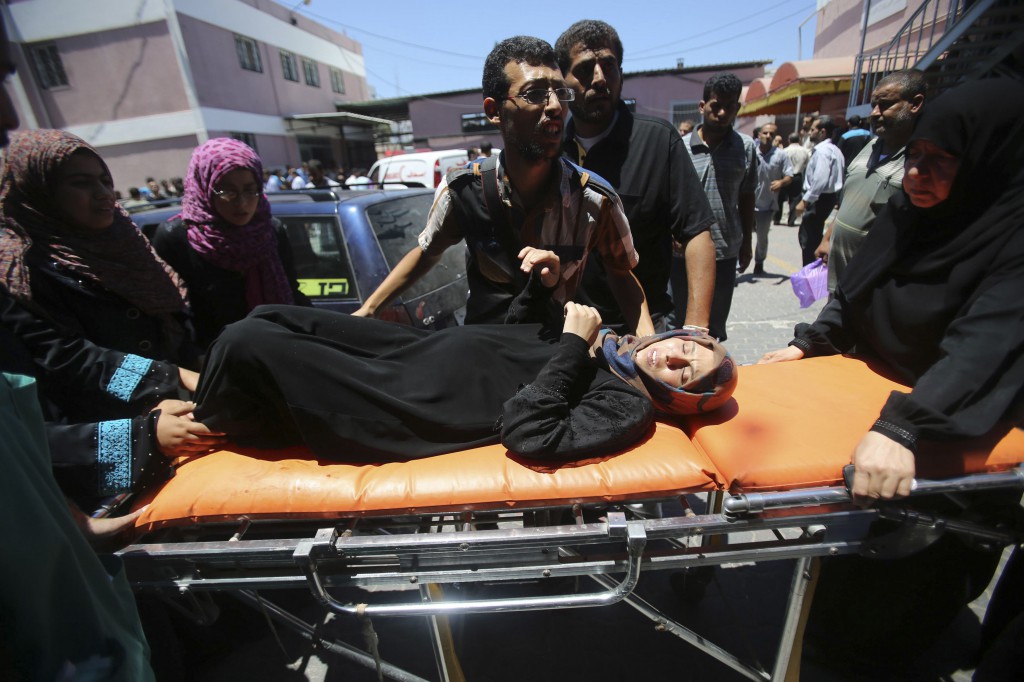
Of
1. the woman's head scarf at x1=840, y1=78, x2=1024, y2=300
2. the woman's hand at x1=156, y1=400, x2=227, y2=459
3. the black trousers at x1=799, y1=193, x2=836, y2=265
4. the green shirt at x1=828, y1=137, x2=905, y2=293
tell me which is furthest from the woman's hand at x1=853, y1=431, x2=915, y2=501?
the black trousers at x1=799, y1=193, x2=836, y2=265

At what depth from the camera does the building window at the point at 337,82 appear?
28263mm

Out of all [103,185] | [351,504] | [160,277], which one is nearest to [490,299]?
[351,504]

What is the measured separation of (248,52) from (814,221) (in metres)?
23.3

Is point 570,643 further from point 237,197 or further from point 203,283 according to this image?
point 237,197

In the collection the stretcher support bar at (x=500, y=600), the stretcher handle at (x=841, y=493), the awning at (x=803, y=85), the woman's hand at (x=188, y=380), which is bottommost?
the stretcher support bar at (x=500, y=600)

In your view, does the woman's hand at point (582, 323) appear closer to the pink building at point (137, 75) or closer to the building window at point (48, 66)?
the pink building at point (137, 75)

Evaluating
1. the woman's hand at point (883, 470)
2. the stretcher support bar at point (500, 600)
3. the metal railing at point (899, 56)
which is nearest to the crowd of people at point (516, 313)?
the woman's hand at point (883, 470)

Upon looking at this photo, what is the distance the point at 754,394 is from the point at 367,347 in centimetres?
156

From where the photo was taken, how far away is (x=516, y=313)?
2.13m

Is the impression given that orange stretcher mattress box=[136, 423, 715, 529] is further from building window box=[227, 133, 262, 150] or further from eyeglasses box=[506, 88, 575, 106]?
building window box=[227, 133, 262, 150]

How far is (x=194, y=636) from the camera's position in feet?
7.06

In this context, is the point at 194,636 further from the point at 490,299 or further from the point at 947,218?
the point at 947,218

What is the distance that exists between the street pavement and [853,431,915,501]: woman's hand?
3.13 feet

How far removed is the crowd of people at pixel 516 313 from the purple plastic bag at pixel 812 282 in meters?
1.89
